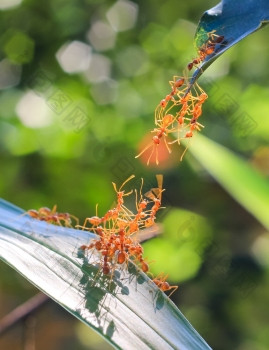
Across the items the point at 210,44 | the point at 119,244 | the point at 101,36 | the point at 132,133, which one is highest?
the point at 210,44

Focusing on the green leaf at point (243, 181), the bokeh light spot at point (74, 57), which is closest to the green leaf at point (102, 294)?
the green leaf at point (243, 181)

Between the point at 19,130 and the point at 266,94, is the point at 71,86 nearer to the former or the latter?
the point at 19,130

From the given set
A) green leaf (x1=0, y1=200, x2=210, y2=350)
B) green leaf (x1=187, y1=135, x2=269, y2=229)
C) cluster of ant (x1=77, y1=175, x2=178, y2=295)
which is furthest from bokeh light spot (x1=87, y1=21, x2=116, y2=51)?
green leaf (x1=0, y1=200, x2=210, y2=350)

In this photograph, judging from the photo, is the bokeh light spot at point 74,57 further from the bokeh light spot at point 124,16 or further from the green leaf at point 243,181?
the green leaf at point 243,181

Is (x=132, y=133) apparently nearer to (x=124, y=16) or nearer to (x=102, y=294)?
(x=124, y=16)

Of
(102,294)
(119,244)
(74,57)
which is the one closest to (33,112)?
(74,57)

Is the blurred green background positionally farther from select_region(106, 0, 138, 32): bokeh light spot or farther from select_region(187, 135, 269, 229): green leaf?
select_region(187, 135, 269, 229): green leaf
